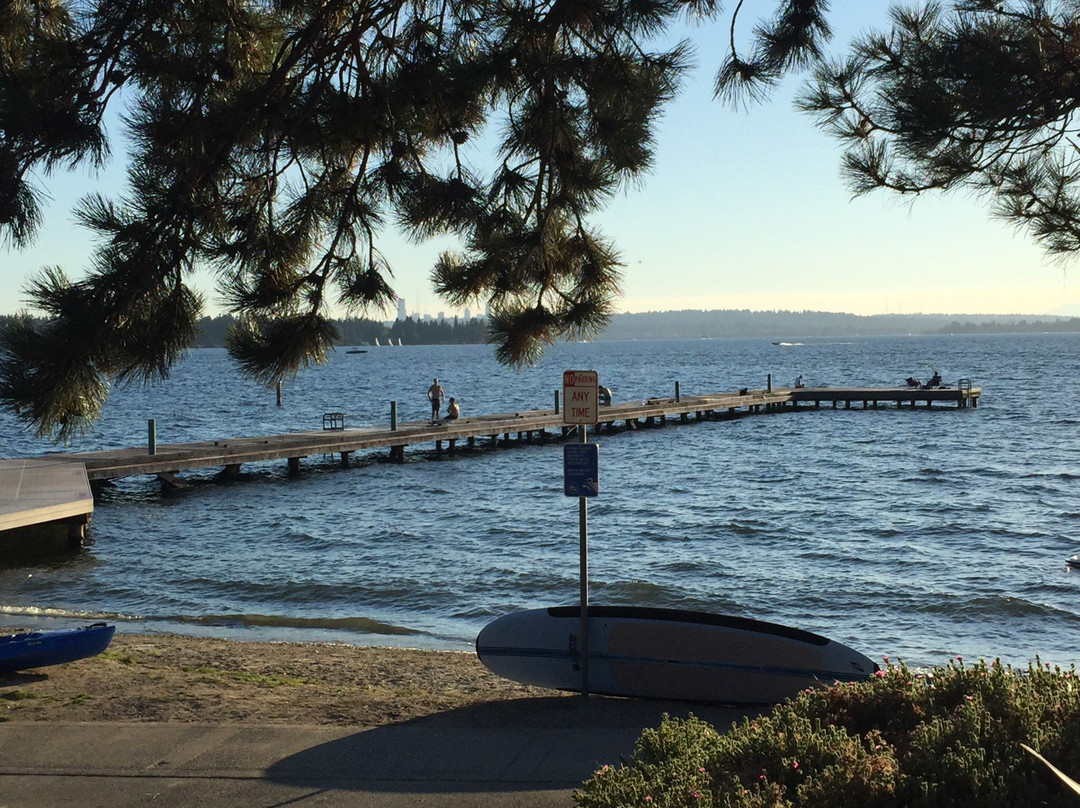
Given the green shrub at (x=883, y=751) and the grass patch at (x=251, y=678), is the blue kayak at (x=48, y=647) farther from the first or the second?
the green shrub at (x=883, y=751)

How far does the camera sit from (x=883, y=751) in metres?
4.61

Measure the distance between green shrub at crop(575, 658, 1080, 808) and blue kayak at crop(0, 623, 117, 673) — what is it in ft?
24.4

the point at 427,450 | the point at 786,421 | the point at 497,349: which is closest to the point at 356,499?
the point at 427,450

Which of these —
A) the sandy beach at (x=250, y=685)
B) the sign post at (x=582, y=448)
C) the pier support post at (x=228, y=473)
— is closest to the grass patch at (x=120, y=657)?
the sandy beach at (x=250, y=685)

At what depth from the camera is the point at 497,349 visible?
7.04 metres

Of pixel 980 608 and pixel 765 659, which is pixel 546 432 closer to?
pixel 980 608

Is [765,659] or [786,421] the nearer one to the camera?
[765,659]

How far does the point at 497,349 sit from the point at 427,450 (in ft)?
113

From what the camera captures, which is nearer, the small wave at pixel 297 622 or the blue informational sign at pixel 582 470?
the blue informational sign at pixel 582 470

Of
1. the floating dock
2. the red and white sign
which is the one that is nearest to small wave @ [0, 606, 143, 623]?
the floating dock

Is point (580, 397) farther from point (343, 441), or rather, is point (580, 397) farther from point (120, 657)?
point (343, 441)

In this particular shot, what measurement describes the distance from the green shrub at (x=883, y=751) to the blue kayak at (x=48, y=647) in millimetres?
7431

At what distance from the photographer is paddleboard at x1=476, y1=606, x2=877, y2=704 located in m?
9.84

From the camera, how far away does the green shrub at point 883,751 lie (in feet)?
13.5
